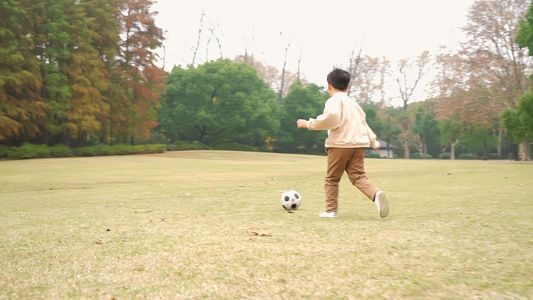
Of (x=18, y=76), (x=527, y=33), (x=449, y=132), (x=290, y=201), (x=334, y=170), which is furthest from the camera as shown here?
(x=449, y=132)

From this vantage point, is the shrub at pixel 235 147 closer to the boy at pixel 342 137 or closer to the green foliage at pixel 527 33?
the green foliage at pixel 527 33

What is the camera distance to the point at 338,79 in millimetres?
5551

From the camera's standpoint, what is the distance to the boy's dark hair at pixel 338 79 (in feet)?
18.2

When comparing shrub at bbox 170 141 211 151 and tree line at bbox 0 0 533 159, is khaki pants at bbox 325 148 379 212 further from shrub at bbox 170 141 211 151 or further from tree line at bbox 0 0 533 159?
shrub at bbox 170 141 211 151

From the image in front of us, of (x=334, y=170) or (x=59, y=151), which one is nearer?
(x=334, y=170)

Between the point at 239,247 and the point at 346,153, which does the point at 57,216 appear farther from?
the point at 346,153

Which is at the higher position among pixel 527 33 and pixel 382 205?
pixel 527 33

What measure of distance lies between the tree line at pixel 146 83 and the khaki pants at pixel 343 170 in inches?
920

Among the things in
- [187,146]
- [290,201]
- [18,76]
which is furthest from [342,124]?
[187,146]

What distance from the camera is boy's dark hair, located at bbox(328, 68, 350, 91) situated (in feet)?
18.2

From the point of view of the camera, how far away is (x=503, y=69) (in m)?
36.8

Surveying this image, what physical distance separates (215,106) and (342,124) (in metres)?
43.6

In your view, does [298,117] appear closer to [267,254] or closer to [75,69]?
[75,69]

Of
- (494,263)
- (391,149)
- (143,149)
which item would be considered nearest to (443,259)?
(494,263)
